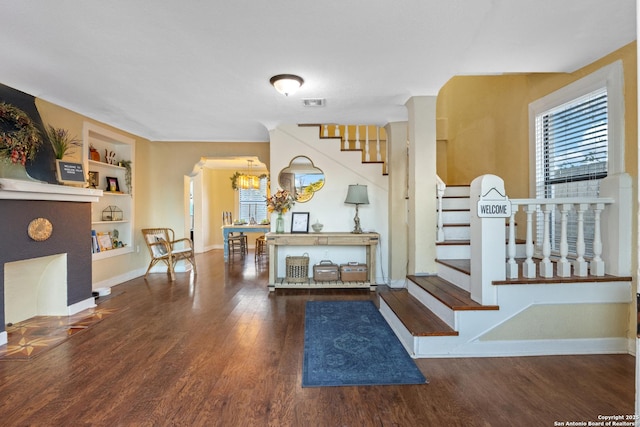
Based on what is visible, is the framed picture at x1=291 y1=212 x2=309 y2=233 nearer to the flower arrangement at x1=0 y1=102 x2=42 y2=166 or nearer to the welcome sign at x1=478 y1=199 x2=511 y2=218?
the welcome sign at x1=478 y1=199 x2=511 y2=218

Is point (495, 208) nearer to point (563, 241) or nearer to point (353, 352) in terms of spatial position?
point (563, 241)

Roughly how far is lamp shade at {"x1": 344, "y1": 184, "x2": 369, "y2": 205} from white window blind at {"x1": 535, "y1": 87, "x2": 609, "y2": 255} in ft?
6.98

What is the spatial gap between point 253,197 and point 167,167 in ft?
12.2

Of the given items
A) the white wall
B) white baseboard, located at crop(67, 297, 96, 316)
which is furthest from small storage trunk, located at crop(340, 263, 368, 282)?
white baseboard, located at crop(67, 297, 96, 316)

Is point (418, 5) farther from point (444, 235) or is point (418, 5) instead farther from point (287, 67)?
point (444, 235)

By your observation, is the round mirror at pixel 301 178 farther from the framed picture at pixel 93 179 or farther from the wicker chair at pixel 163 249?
the framed picture at pixel 93 179

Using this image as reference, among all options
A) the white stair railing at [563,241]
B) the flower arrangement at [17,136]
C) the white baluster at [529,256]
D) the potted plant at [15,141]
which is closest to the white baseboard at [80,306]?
the potted plant at [15,141]

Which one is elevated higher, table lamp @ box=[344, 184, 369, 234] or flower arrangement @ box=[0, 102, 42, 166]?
flower arrangement @ box=[0, 102, 42, 166]

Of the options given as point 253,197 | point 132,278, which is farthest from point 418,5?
point 253,197

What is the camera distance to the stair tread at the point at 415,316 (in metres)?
2.38

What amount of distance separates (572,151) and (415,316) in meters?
2.25

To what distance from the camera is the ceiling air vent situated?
3727mm

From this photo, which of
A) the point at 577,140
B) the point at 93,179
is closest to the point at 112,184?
the point at 93,179

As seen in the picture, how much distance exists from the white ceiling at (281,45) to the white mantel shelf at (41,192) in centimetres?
109
